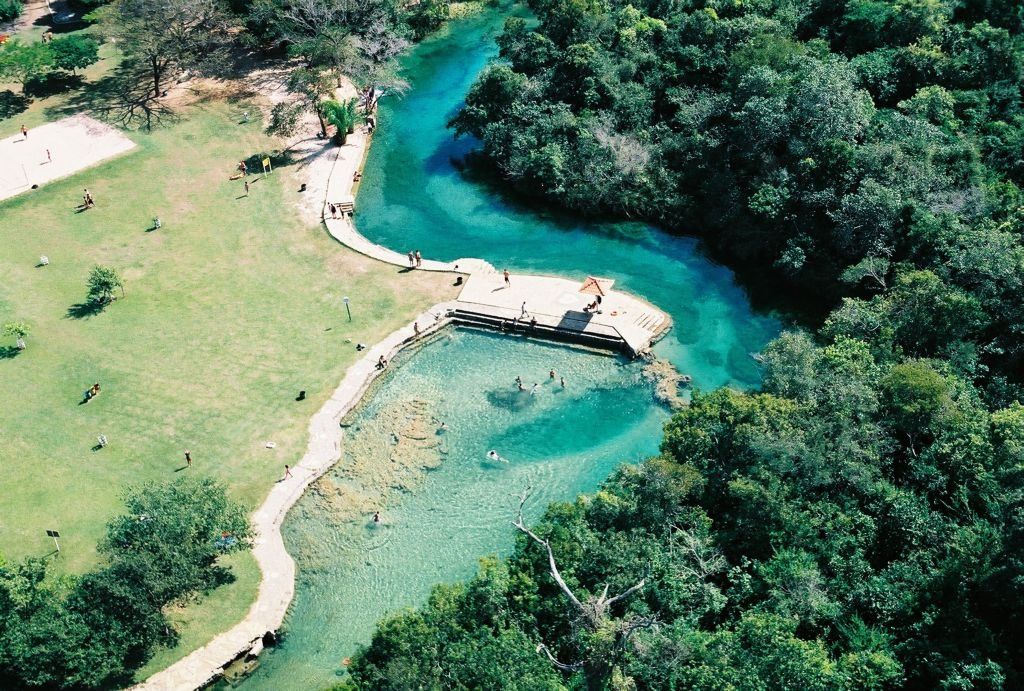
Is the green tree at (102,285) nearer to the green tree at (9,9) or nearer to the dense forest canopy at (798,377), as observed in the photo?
the dense forest canopy at (798,377)

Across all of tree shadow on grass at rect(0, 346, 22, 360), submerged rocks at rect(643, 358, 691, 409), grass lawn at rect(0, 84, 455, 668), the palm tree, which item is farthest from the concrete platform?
tree shadow on grass at rect(0, 346, 22, 360)

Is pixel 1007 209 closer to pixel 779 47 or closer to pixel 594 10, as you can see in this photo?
pixel 779 47

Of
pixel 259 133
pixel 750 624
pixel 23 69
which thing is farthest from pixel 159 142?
pixel 750 624

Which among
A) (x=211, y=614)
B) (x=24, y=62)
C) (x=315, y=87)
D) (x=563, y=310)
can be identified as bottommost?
(x=211, y=614)

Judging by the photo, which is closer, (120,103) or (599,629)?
(599,629)

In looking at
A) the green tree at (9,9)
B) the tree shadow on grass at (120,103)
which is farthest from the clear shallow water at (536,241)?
the green tree at (9,9)

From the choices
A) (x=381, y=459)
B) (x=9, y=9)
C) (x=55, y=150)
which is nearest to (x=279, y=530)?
(x=381, y=459)

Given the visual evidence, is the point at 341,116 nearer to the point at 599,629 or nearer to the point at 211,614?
the point at 211,614
